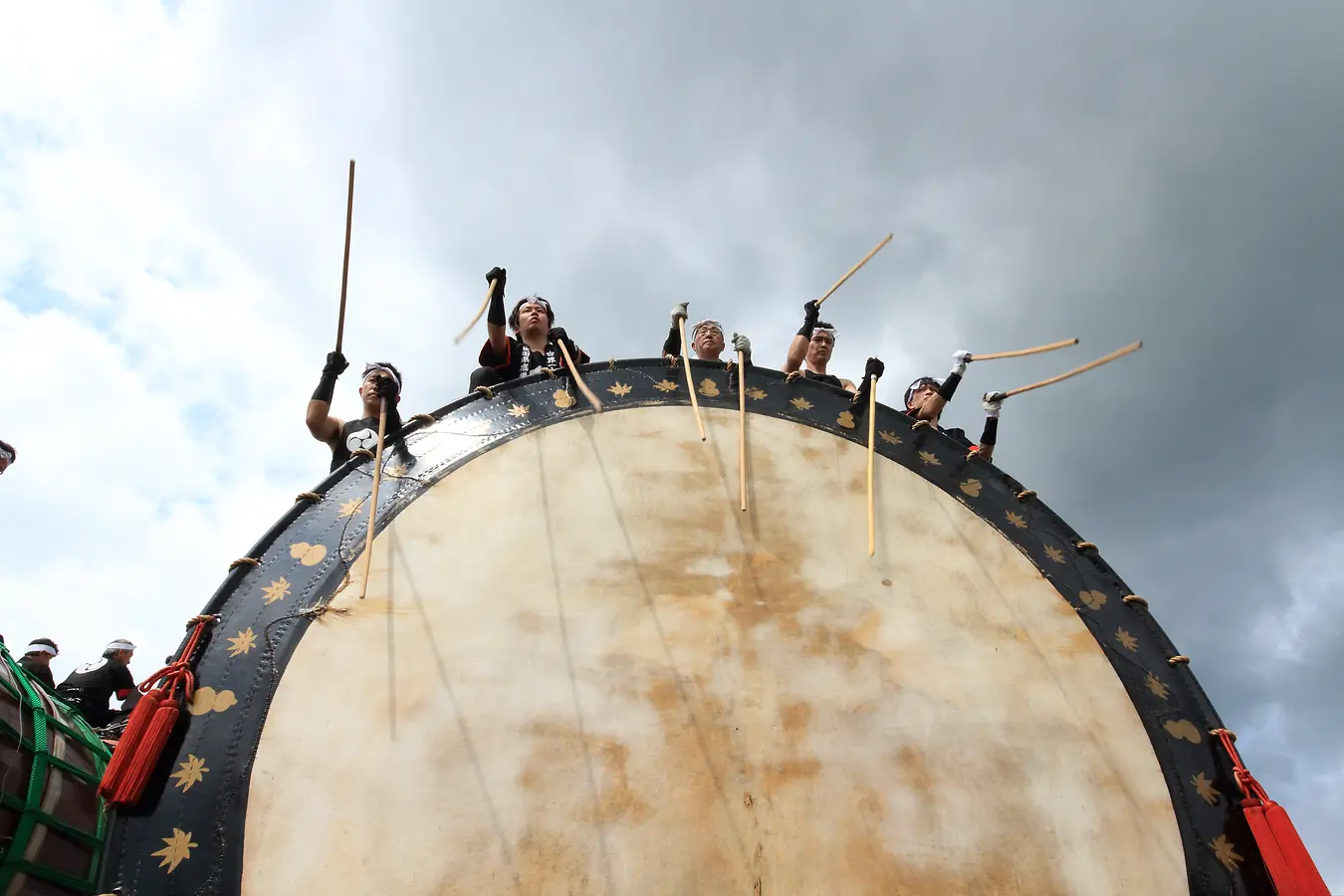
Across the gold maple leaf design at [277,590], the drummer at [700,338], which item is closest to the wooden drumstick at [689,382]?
the drummer at [700,338]

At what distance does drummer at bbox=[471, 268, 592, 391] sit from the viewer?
16.9ft

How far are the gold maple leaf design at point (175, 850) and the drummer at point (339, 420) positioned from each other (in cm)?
202

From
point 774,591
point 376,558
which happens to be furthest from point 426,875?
point 774,591

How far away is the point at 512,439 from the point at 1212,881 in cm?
360

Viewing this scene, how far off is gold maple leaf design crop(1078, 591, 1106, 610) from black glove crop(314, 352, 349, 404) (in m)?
4.17

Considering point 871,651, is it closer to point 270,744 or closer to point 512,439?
point 512,439

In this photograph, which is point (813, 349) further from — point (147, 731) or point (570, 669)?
point (147, 731)

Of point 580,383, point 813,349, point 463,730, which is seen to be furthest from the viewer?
point 813,349

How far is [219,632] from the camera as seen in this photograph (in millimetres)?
3215

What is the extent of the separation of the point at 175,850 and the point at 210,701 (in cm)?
53

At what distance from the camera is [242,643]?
317 centimetres

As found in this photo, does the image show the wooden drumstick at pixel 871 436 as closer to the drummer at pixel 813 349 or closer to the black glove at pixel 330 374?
the drummer at pixel 813 349

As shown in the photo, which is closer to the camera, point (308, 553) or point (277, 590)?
point (277, 590)

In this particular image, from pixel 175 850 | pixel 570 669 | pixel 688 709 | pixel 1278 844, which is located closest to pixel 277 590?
pixel 175 850
